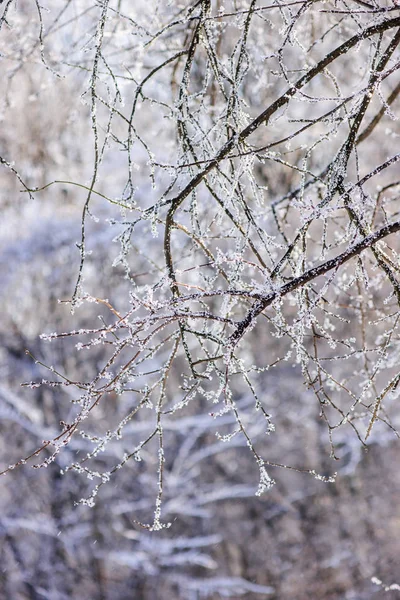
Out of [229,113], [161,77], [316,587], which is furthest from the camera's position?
[316,587]

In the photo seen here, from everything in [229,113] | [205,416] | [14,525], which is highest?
[205,416]

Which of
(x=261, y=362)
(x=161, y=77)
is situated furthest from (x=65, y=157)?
(x=161, y=77)

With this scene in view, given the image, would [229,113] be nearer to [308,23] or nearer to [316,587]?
[308,23]

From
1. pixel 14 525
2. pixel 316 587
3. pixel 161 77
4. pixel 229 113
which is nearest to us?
pixel 229 113

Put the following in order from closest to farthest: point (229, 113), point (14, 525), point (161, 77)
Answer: point (229, 113)
point (161, 77)
point (14, 525)

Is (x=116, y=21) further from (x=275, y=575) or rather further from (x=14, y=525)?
(x=275, y=575)

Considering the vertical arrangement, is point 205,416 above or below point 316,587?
above

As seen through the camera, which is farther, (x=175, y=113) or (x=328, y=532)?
(x=328, y=532)

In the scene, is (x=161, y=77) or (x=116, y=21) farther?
(x=161, y=77)

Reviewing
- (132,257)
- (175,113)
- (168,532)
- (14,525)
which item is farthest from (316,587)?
(175,113)

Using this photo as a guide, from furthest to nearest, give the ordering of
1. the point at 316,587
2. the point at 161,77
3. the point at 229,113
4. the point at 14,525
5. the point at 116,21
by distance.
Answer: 1. the point at 316,587
2. the point at 14,525
3. the point at 161,77
4. the point at 116,21
5. the point at 229,113
